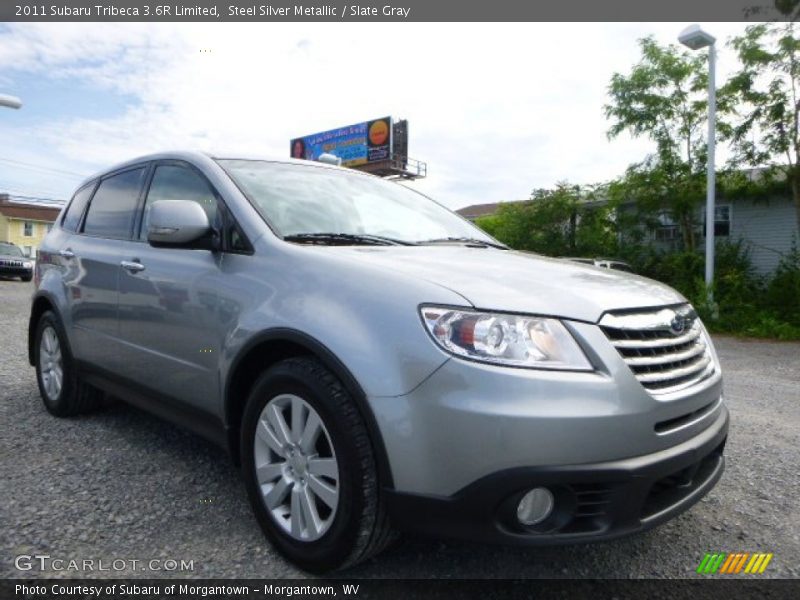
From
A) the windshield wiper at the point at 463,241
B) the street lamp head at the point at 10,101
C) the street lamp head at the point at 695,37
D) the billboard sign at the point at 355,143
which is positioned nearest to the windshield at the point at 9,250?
the street lamp head at the point at 10,101

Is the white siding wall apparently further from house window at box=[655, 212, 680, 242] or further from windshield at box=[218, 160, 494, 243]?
windshield at box=[218, 160, 494, 243]

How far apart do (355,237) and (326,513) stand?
3.84ft

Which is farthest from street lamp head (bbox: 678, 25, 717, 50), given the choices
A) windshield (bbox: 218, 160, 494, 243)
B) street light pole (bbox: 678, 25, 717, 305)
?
windshield (bbox: 218, 160, 494, 243)

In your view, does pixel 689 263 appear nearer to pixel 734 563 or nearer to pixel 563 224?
pixel 563 224

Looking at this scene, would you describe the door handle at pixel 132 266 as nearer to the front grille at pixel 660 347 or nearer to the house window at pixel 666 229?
the front grille at pixel 660 347

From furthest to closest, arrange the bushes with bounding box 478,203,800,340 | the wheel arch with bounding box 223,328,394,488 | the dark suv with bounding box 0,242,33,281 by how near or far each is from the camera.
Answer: the dark suv with bounding box 0,242,33,281 < the bushes with bounding box 478,203,800,340 < the wheel arch with bounding box 223,328,394,488

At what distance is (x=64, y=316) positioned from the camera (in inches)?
153

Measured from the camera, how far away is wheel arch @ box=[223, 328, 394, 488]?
1921mm

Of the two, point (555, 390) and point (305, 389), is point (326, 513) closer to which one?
point (305, 389)

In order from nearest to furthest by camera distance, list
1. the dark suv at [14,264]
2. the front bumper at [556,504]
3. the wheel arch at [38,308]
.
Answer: the front bumper at [556,504] → the wheel arch at [38,308] → the dark suv at [14,264]

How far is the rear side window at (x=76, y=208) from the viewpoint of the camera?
4.12 m

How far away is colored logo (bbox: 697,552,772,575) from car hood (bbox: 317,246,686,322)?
101 cm

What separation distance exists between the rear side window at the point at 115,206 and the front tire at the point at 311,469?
174cm

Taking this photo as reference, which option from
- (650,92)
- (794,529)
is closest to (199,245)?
(794,529)
